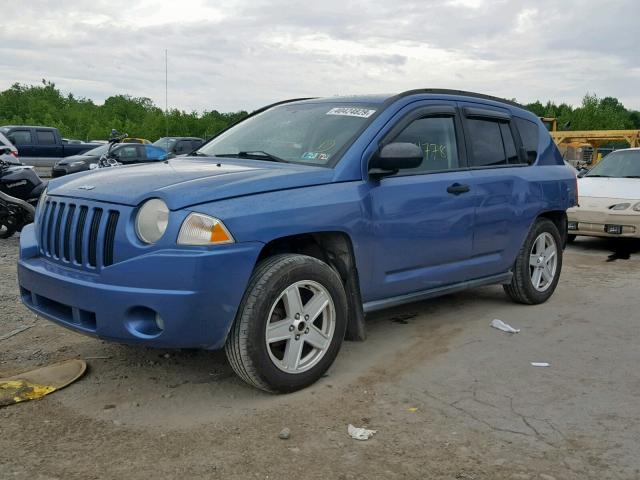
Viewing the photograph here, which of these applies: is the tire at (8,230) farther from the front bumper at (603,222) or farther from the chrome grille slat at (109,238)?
the front bumper at (603,222)

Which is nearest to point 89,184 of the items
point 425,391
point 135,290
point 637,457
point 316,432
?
point 135,290

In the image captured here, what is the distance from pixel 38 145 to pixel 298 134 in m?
21.6

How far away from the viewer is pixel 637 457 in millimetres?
3125

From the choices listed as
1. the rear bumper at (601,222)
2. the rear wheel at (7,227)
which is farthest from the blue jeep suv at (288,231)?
the rear wheel at (7,227)

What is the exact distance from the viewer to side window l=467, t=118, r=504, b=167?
17.2ft

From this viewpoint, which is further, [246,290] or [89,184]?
[89,184]

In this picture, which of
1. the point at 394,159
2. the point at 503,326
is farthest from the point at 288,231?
the point at 503,326

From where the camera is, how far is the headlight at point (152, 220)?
3.45 meters

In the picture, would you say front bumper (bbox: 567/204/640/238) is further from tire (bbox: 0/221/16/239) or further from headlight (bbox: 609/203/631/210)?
tire (bbox: 0/221/16/239)

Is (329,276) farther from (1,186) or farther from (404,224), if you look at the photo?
(1,186)

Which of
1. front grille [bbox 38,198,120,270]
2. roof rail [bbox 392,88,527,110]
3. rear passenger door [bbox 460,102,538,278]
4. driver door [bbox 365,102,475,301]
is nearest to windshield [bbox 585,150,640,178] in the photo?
roof rail [bbox 392,88,527,110]

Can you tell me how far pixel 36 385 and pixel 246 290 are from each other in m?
1.38

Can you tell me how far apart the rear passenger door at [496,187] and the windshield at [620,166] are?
5451 mm

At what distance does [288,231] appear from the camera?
3.73 meters
